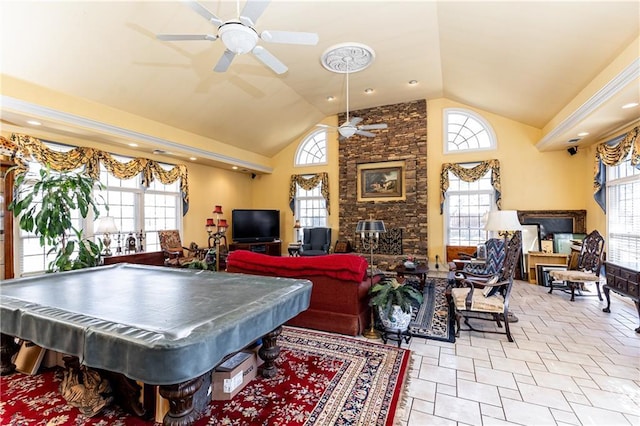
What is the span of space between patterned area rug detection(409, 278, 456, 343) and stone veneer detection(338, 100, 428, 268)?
226 centimetres

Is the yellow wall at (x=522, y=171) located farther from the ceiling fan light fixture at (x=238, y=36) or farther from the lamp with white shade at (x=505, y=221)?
the ceiling fan light fixture at (x=238, y=36)

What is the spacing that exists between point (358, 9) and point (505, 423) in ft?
15.0

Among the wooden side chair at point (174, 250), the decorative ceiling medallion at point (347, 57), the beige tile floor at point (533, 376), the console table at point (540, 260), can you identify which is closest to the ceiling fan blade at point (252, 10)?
the decorative ceiling medallion at point (347, 57)

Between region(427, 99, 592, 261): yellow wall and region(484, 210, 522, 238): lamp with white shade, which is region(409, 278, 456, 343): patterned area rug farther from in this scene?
region(427, 99, 592, 261): yellow wall

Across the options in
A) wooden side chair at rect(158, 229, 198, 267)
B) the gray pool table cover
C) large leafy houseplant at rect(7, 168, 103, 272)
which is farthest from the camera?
wooden side chair at rect(158, 229, 198, 267)

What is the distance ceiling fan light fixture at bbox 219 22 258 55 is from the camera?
7.48 ft

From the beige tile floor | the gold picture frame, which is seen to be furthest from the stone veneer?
the beige tile floor

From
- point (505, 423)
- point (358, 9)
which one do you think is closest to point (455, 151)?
point (358, 9)

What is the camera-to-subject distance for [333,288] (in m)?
3.23

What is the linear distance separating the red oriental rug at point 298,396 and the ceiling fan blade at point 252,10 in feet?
9.55

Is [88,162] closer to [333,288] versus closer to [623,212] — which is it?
[333,288]

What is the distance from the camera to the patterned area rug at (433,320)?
3.37 metres

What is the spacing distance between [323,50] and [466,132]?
430 cm

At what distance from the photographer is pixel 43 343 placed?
1.67 m
